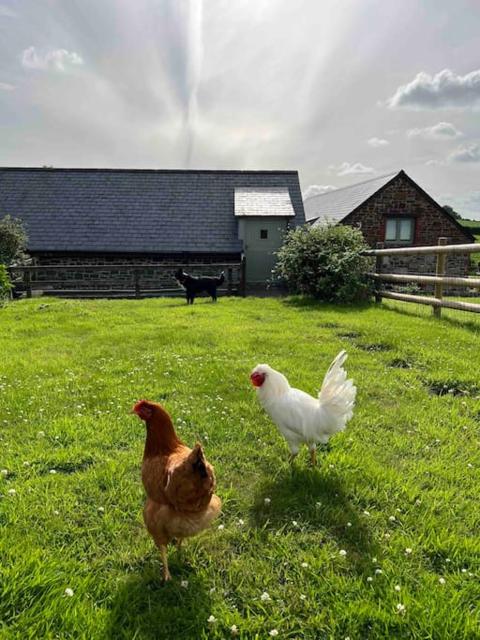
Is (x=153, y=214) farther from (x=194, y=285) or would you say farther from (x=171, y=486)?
(x=171, y=486)

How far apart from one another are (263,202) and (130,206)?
701 centimetres

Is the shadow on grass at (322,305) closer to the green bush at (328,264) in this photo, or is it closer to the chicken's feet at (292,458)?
the green bush at (328,264)

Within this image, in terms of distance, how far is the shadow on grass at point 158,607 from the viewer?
1994mm

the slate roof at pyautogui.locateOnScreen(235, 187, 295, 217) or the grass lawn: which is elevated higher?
the slate roof at pyautogui.locateOnScreen(235, 187, 295, 217)

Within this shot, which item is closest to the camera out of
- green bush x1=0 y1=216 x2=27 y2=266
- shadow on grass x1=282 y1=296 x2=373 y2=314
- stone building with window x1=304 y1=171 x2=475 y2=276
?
shadow on grass x1=282 y1=296 x2=373 y2=314

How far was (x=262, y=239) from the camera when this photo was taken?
65.4ft

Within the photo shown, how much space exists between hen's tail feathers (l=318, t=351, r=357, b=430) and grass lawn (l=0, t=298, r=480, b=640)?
53 centimetres

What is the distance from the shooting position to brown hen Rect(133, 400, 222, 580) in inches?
81.6

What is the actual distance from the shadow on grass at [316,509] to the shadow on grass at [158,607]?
2.16 ft

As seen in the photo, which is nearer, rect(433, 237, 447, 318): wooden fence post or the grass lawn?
the grass lawn

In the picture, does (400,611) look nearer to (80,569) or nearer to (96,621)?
(96,621)

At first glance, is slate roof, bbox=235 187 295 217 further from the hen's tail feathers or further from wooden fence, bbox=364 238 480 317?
the hen's tail feathers

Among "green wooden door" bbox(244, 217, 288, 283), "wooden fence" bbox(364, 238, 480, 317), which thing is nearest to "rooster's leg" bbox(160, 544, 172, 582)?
"wooden fence" bbox(364, 238, 480, 317)

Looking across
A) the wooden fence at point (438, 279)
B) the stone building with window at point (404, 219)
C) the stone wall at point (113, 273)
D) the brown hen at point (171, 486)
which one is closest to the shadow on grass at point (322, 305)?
the wooden fence at point (438, 279)
